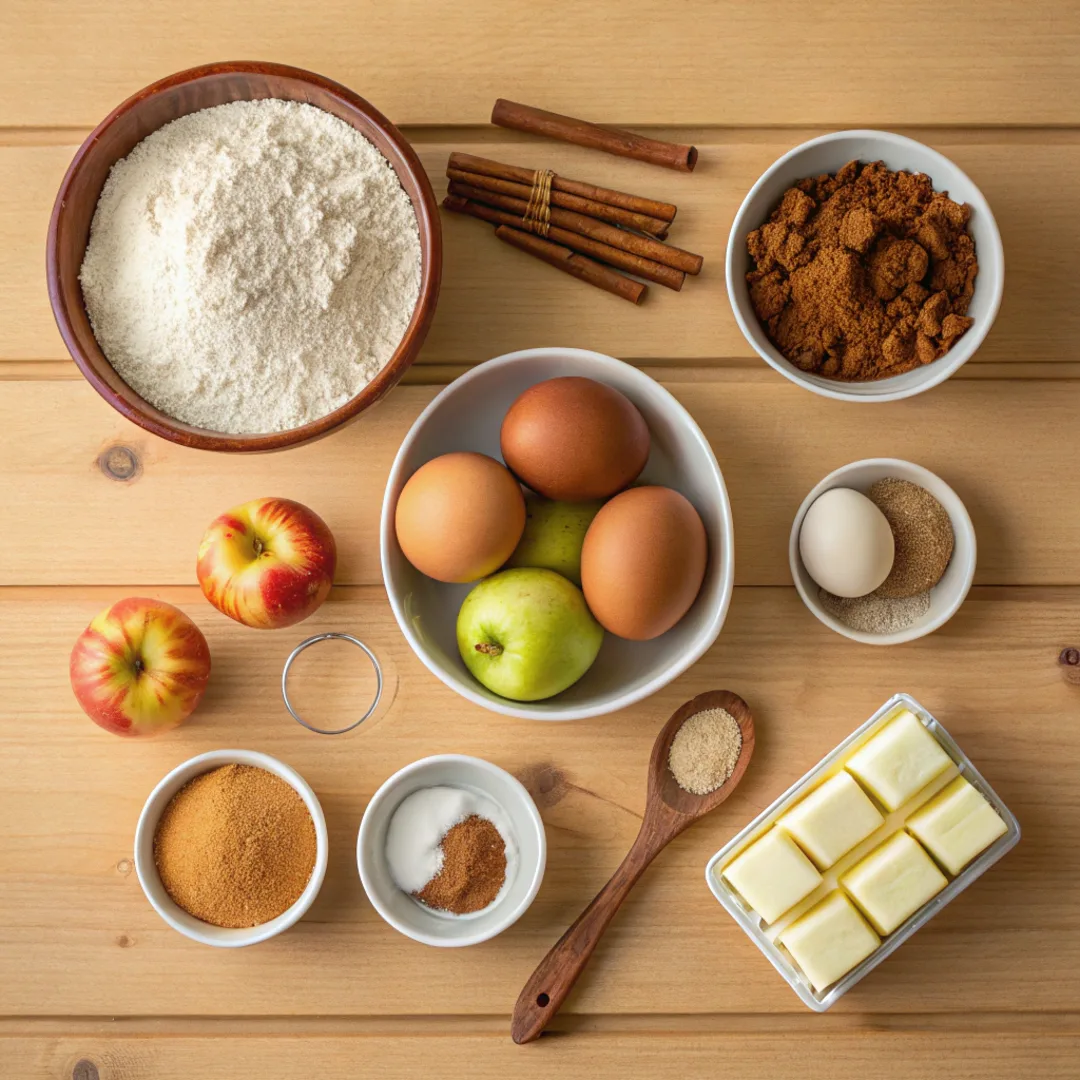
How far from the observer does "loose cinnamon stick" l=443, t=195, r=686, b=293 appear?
89cm

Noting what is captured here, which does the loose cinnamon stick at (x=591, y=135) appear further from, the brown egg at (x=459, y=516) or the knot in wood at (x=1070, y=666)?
the knot in wood at (x=1070, y=666)

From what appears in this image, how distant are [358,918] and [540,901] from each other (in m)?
0.18

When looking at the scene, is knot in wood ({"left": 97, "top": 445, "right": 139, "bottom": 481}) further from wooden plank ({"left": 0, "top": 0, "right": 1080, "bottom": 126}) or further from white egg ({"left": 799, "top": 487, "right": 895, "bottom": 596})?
white egg ({"left": 799, "top": 487, "right": 895, "bottom": 596})

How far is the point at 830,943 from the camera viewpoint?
0.82 metres

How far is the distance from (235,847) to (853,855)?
1.90 feet

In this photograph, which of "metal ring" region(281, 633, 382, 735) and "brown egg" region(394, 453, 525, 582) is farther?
"metal ring" region(281, 633, 382, 735)

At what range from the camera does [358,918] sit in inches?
35.1

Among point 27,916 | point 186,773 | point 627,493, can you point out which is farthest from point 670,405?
point 27,916

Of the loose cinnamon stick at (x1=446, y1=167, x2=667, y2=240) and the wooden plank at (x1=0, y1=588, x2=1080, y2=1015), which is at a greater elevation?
the loose cinnamon stick at (x1=446, y1=167, x2=667, y2=240)

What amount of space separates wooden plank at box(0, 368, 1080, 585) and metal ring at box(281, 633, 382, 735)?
0.20 ft

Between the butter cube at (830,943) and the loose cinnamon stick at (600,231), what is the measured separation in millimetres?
624

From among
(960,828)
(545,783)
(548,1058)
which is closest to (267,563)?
(545,783)

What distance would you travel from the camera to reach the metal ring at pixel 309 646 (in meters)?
0.90

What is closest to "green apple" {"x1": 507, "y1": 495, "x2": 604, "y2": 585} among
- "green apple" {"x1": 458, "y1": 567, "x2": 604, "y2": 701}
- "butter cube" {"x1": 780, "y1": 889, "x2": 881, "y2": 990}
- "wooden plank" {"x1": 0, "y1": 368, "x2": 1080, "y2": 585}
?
"green apple" {"x1": 458, "y1": 567, "x2": 604, "y2": 701}
